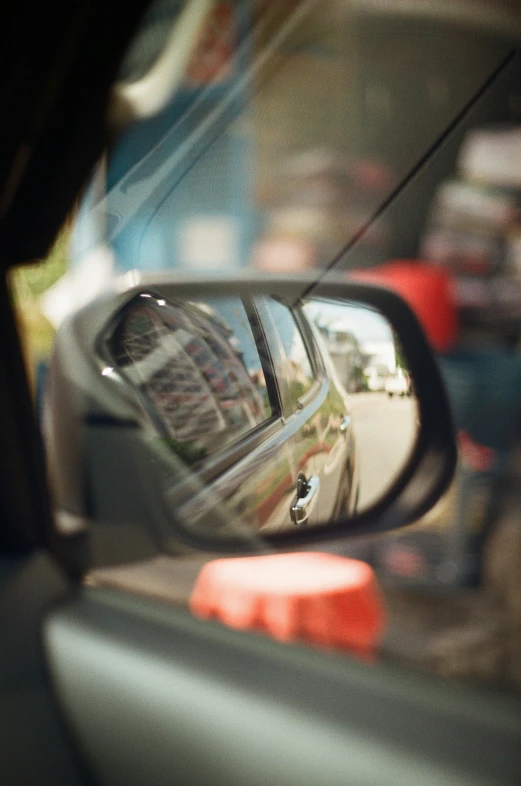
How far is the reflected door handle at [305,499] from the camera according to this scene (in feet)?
2.70

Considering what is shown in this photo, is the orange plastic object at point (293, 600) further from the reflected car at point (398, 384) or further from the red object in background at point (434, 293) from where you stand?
the red object in background at point (434, 293)

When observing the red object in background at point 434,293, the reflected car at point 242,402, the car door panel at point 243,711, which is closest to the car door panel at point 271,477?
the reflected car at point 242,402

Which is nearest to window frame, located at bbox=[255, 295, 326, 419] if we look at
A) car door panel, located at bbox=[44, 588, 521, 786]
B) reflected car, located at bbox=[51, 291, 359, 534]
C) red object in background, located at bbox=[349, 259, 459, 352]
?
reflected car, located at bbox=[51, 291, 359, 534]

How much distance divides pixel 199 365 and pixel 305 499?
0.19m

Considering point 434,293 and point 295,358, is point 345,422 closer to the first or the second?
point 295,358

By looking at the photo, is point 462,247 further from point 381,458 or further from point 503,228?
point 381,458

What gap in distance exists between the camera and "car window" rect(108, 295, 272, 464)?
2.76 feet

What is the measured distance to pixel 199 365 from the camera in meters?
0.87

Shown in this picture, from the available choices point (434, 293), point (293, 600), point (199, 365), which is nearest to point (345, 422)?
point (199, 365)

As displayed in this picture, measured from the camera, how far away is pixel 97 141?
3.41ft

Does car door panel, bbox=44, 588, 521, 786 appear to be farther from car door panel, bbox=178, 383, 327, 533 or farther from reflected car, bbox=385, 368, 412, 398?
reflected car, bbox=385, 368, 412, 398

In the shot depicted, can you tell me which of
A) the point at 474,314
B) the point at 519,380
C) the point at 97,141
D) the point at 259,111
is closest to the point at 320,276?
the point at 97,141

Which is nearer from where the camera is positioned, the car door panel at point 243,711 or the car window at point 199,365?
the car window at point 199,365

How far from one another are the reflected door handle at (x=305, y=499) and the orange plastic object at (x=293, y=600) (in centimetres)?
46
